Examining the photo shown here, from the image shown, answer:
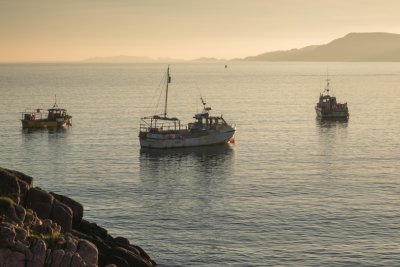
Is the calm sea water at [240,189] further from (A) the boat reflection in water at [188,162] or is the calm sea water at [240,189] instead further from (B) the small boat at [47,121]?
(B) the small boat at [47,121]

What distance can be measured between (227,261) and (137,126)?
93075 millimetres

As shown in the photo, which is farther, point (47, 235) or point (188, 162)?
point (188, 162)

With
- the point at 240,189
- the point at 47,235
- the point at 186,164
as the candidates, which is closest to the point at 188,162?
the point at 186,164

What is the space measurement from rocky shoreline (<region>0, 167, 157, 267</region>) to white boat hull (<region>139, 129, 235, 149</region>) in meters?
60.3

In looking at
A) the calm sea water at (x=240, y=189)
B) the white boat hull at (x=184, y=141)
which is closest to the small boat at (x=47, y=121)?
the calm sea water at (x=240, y=189)

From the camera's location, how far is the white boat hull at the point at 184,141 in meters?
110

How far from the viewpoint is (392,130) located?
13700 centimetres

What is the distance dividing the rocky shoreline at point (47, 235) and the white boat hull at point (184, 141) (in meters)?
60.3

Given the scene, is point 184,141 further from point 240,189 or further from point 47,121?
point 47,121

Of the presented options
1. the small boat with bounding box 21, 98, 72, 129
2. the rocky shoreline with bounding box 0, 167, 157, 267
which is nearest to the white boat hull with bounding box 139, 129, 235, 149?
the small boat with bounding box 21, 98, 72, 129

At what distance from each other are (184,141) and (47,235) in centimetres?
7316

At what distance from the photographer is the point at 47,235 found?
38.4 metres

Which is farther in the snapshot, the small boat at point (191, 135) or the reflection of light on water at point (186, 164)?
the small boat at point (191, 135)

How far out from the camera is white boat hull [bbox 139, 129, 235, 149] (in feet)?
362
